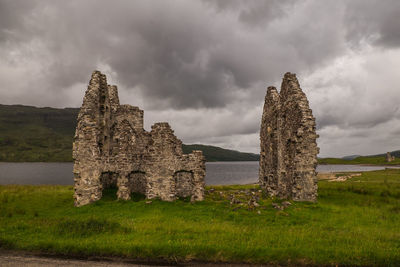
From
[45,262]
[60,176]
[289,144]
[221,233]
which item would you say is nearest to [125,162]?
[45,262]

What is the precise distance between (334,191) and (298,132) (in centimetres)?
915

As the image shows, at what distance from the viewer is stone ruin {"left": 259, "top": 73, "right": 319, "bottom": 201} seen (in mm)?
17938

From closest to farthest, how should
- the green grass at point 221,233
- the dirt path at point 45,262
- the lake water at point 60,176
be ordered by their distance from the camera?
the dirt path at point 45,262
the green grass at point 221,233
the lake water at point 60,176

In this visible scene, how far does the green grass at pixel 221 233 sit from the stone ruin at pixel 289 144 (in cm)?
218

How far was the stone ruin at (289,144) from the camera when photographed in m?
17.9

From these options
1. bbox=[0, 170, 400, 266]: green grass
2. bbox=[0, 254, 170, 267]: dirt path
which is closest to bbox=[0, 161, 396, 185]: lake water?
bbox=[0, 170, 400, 266]: green grass

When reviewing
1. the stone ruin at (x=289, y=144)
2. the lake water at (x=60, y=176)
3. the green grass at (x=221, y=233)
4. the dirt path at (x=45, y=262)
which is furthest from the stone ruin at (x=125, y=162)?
the lake water at (x=60, y=176)

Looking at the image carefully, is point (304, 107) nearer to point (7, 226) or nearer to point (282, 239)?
point (282, 239)

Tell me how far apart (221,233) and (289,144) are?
42.2 ft

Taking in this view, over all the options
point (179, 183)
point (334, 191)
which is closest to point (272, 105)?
point (334, 191)

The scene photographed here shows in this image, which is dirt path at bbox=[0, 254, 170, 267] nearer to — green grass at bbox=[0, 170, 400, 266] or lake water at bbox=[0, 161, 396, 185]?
green grass at bbox=[0, 170, 400, 266]

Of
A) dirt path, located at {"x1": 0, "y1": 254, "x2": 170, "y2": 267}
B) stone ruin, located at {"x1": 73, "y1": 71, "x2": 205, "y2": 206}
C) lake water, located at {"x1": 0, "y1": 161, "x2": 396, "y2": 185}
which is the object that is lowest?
lake water, located at {"x1": 0, "y1": 161, "x2": 396, "y2": 185}

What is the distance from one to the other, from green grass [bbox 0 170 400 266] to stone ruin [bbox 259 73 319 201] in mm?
2180

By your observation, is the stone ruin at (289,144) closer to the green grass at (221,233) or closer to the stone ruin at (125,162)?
the green grass at (221,233)
